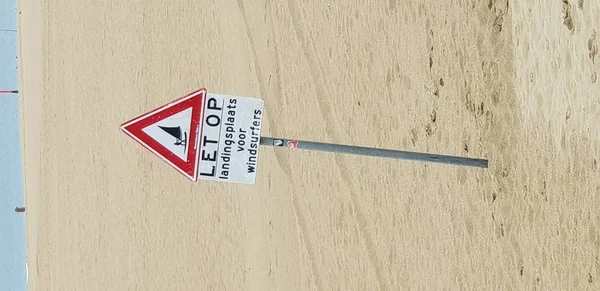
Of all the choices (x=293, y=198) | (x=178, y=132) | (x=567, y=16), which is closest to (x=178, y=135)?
(x=178, y=132)

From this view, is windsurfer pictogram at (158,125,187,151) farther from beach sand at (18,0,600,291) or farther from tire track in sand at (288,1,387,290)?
tire track in sand at (288,1,387,290)

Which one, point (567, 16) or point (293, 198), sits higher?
point (567, 16)

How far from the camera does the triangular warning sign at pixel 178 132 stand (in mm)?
599

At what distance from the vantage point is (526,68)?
0.50 metres

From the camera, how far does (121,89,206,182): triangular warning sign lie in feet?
1.96

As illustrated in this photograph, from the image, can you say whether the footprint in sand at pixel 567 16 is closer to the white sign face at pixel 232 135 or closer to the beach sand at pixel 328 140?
the beach sand at pixel 328 140

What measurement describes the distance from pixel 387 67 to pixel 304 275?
0.70 ft

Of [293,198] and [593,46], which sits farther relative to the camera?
[293,198]

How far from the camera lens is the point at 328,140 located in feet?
1.88

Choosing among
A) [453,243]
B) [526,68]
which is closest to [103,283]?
[453,243]

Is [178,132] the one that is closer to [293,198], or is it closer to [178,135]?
[178,135]

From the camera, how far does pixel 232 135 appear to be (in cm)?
59

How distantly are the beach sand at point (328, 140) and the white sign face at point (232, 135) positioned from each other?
0.01 meters

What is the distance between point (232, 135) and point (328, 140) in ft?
0.31
